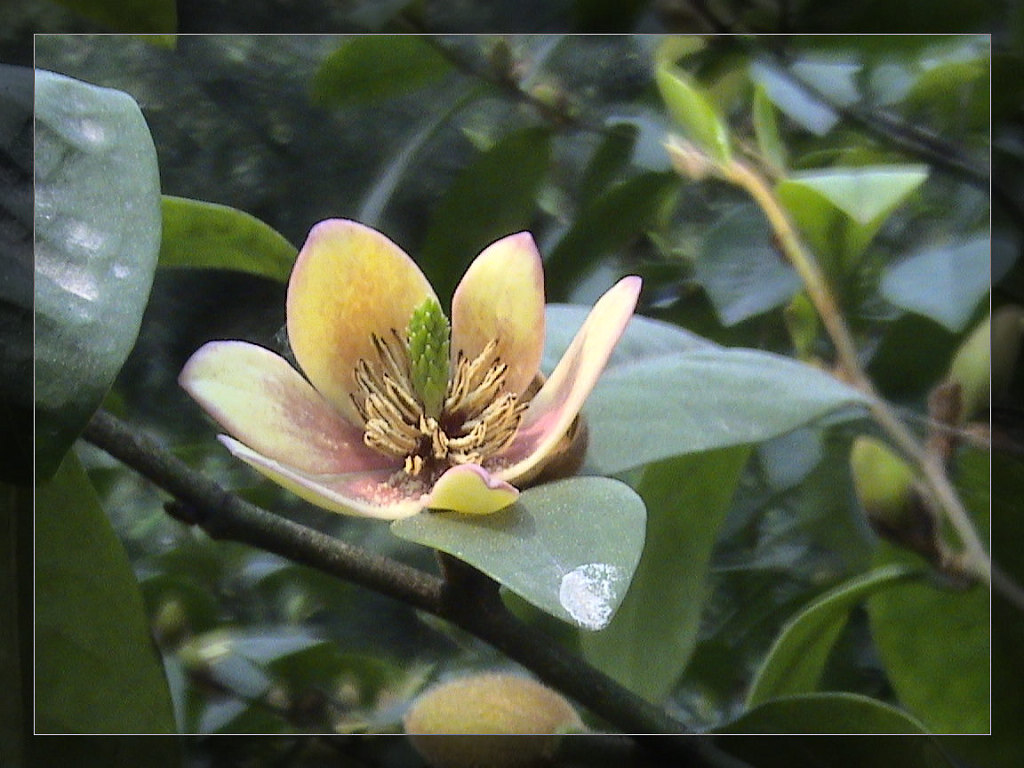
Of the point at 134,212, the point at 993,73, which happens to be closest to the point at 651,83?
the point at 993,73

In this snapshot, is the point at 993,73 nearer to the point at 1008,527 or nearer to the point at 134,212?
the point at 1008,527

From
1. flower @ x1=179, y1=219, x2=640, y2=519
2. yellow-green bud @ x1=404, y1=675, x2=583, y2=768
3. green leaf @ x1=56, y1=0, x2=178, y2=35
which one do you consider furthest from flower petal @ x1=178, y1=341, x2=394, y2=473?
green leaf @ x1=56, y1=0, x2=178, y2=35

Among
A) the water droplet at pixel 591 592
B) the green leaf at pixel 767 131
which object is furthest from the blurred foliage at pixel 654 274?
the water droplet at pixel 591 592

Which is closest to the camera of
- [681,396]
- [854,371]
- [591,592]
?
[591,592]

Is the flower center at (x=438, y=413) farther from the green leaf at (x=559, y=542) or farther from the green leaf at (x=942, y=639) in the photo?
the green leaf at (x=942, y=639)

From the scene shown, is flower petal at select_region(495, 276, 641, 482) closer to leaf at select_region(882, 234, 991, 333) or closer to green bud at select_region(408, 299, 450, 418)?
green bud at select_region(408, 299, 450, 418)

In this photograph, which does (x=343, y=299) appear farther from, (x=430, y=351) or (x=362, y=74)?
(x=362, y=74)

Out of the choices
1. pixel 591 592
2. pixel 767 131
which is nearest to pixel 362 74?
pixel 767 131
